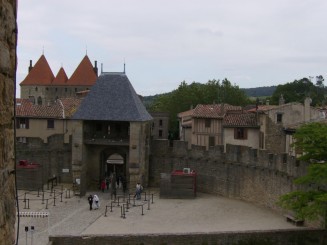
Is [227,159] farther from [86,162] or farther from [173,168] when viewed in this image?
[86,162]

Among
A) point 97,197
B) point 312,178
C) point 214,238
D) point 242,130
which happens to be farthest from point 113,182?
point 312,178

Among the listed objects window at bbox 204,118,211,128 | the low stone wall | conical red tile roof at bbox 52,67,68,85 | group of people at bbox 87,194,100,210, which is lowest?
the low stone wall

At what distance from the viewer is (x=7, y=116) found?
406 cm

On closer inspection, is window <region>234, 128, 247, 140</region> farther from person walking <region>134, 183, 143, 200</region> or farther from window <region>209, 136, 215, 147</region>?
person walking <region>134, 183, 143, 200</region>

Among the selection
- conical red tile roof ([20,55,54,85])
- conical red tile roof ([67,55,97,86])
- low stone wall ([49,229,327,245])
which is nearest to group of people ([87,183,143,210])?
low stone wall ([49,229,327,245])

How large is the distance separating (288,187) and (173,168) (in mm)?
12367

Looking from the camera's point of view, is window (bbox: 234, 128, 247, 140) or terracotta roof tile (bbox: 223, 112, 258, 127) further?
window (bbox: 234, 128, 247, 140)

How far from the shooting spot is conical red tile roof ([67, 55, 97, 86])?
281 ft

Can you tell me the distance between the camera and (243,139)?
146 ft

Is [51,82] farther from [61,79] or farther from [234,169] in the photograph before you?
[234,169]

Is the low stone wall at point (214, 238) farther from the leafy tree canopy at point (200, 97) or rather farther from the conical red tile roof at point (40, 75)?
the conical red tile roof at point (40, 75)

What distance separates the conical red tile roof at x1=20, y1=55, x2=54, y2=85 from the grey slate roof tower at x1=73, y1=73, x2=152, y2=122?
160ft

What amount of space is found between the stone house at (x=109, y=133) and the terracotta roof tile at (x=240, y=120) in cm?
734

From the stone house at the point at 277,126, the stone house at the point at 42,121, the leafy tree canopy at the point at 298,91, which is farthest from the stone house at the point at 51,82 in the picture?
the stone house at the point at 277,126
